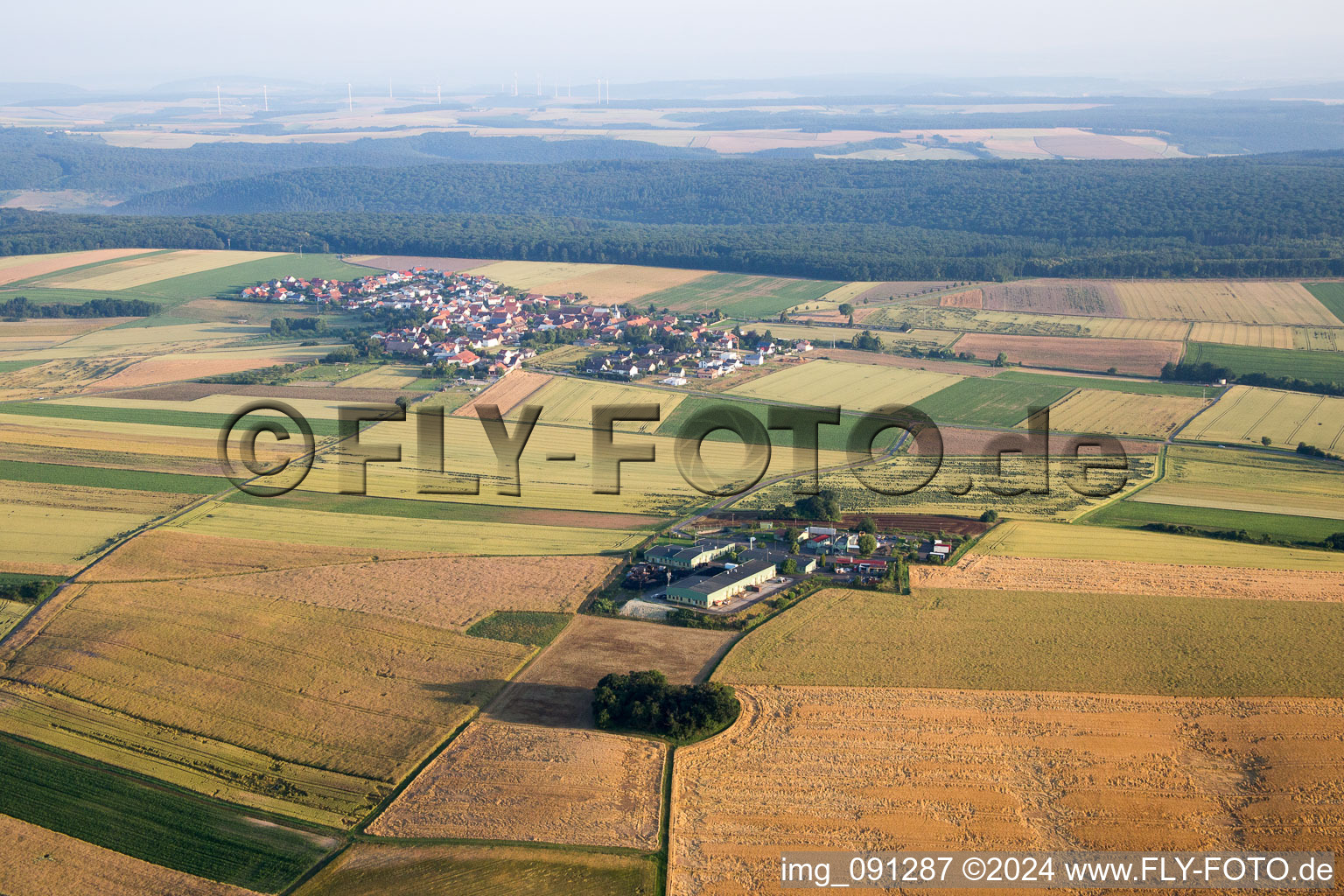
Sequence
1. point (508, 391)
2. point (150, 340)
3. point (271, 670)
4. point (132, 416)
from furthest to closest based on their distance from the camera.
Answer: point (150, 340) < point (508, 391) < point (132, 416) < point (271, 670)

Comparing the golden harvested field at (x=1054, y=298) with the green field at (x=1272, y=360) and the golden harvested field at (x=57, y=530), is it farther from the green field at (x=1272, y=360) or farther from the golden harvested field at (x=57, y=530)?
the golden harvested field at (x=57, y=530)

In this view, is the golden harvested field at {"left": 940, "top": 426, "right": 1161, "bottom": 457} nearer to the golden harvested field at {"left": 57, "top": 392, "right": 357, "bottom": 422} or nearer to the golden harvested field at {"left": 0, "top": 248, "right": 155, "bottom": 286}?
the golden harvested field at {"left": 57, "top": 392, "right": 357, "bottom": 422}

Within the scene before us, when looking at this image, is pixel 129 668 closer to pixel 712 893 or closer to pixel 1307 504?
pixel 712 893

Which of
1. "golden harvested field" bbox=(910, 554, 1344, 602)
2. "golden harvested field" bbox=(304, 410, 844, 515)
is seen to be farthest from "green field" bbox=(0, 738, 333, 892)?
"golden harvested field" bbox=(910, 554, 1344, 602)

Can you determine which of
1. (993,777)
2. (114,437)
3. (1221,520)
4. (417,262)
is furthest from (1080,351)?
(417,262)

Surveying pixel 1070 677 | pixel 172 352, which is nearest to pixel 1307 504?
pixel 1070 677

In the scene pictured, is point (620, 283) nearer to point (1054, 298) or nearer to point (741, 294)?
point (741, 294)

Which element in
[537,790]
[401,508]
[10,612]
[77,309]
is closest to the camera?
[537,790]
